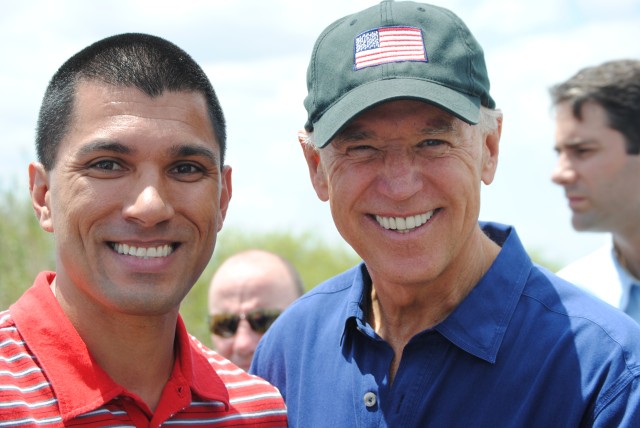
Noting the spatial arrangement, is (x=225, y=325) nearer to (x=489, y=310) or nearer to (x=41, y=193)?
(x=41, y=193)

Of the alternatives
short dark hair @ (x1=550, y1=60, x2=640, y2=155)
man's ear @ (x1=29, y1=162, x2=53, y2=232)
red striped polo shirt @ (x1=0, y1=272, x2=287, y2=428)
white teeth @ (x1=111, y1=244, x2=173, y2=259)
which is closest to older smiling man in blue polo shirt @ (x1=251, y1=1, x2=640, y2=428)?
red striped polo shirt @ (x1=0, y1=272, x2=287, y2=428)

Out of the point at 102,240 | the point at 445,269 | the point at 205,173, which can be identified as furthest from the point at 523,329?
the point at 102,240

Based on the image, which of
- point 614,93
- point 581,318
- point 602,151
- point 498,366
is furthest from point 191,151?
point 614,93

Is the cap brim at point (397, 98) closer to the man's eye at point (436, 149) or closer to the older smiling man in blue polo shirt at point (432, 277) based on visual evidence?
the older smiling man in blue polo shirt at point (432, 277)

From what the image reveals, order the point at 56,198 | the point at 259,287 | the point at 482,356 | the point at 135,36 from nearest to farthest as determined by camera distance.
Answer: the point at 482,356 < the point at 56,198 < the point at 135,36 < the point at 259,287

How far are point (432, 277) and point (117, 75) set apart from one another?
4.48 feet

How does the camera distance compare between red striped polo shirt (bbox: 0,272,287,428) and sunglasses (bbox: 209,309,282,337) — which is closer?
red striped polo shirt (bbox: 0,272,287,428)

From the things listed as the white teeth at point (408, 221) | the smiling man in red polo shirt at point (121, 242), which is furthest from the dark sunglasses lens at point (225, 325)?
the white teeth at point (408, 221)

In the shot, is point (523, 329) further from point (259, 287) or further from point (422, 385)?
point (259, 287)

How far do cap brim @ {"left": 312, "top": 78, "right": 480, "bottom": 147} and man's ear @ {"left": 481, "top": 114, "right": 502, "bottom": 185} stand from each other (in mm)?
304

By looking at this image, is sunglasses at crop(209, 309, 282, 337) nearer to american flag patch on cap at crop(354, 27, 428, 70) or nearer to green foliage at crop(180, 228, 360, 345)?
american flag patch on cap at crop(354, 27, 428, 70)

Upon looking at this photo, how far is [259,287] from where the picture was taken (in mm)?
5688

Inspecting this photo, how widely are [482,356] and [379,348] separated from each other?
1.44 ft

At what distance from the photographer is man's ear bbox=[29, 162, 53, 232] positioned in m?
3.24
